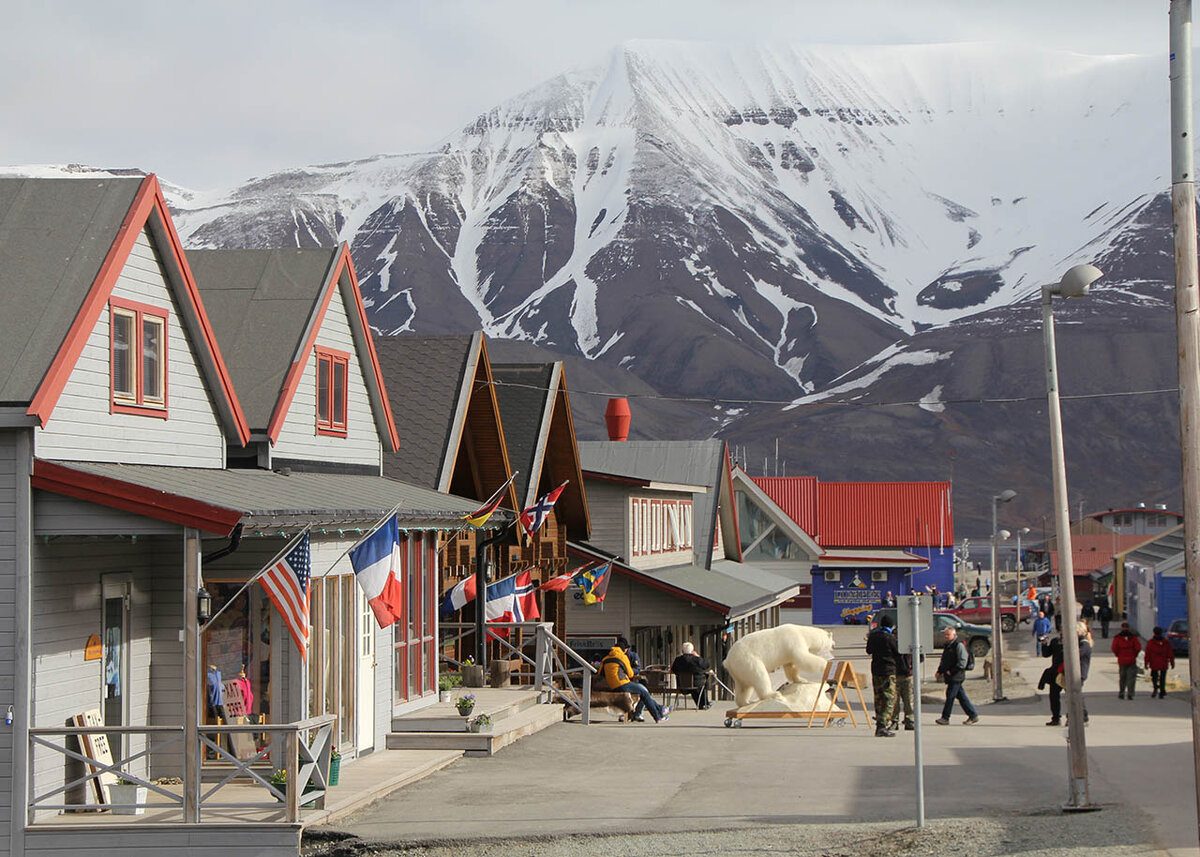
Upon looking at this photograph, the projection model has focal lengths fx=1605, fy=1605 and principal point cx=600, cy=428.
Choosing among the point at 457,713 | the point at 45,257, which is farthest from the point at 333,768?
the point at 45,257

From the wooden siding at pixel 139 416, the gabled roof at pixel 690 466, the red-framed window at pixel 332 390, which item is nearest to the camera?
the wooden siding at pixel 139 416

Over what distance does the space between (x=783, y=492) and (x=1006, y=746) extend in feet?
195

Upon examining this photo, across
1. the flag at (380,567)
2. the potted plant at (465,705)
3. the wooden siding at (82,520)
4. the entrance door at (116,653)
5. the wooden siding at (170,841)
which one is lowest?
the wooden siding at (170,841)

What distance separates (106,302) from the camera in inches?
674

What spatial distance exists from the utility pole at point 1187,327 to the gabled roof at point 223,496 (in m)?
8.73

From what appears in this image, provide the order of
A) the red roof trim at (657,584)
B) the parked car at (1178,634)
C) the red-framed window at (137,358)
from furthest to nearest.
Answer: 1. the parked car at (1178,634)
2. the red roof trim at (657,584)
3. the red-framed window at (137,358)

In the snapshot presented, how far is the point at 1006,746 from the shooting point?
2473 centimetres

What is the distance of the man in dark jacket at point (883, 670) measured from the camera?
25.7 meters

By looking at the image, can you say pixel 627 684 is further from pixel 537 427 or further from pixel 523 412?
pixel 523 412

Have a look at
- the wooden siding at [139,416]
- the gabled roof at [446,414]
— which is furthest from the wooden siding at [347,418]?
the wooden siding at [139,416]

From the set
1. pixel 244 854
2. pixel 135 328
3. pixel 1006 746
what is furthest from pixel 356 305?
pixel 1006 746

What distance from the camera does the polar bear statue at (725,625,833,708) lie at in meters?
30.2

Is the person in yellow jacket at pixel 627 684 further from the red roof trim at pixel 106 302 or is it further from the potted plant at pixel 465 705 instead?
the red roof trim at pixel 106 302

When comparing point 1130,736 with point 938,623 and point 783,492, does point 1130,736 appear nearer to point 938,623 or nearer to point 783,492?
point 938,623
